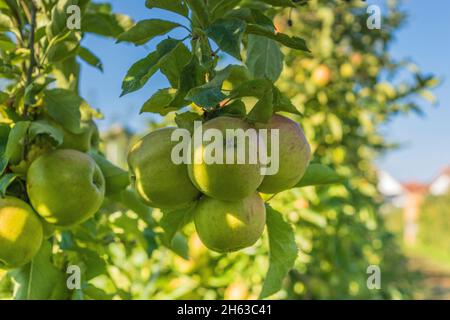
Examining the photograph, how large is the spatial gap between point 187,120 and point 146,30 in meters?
0.15

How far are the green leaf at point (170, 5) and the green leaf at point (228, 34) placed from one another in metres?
0.09

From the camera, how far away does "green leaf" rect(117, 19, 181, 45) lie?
733 mm

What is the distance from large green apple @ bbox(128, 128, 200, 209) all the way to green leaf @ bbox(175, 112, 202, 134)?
0.02 metres

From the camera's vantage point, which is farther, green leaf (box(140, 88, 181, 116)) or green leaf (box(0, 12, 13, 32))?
green leaf (box(0, 12, 13, 32))

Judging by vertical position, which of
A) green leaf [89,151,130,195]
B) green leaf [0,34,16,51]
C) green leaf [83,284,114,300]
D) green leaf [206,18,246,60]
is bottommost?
green leaf [83,284,114,300]

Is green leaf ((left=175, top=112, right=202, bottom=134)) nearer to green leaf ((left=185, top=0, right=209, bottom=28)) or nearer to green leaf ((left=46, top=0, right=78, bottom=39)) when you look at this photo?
green leaf ((left=185, top=0, right=209, bottom=28))

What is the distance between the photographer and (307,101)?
2.46m

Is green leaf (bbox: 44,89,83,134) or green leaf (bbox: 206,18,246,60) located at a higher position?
green leaf (bbox: 206,18,246,60)

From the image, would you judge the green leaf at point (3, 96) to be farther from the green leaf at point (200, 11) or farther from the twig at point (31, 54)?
the green leaf at point (200, 11)

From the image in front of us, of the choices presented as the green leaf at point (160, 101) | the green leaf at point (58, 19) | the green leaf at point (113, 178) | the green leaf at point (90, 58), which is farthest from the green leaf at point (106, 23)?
the green leaf at point (160, 101)

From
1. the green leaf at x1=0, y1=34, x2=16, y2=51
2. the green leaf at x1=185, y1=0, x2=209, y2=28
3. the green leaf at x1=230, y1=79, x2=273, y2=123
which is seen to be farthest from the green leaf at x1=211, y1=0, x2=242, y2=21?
the green leaf at x1=0, y1=34, x2=16, y2=51

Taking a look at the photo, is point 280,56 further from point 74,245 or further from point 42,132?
point 74,245

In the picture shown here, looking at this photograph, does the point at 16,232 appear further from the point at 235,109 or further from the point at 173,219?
the point at 235,109

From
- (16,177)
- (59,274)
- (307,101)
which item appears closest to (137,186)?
(16,177)
